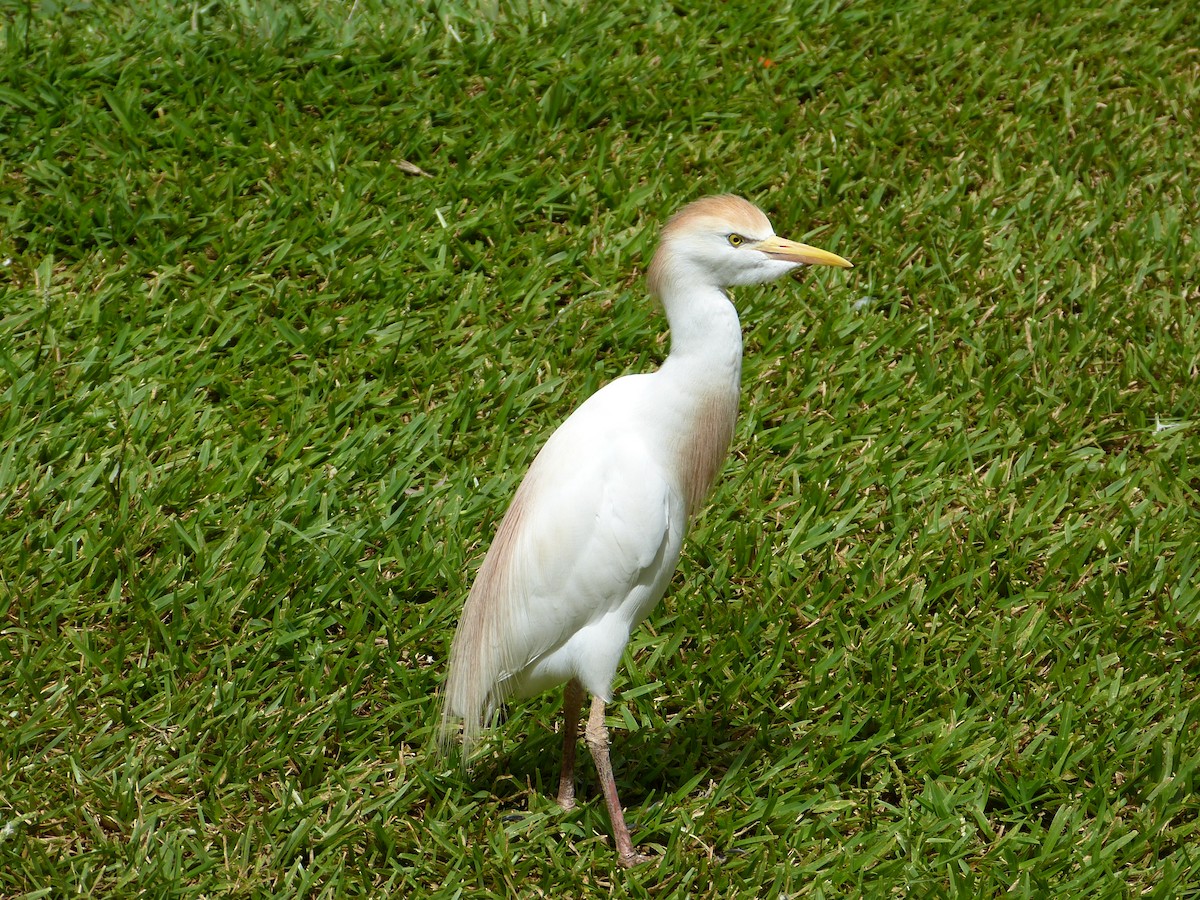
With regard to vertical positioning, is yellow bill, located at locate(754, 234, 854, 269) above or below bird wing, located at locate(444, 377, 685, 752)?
above

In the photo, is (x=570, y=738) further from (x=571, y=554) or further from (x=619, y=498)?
(x=619, y=498)

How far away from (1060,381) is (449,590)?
217 centimetres

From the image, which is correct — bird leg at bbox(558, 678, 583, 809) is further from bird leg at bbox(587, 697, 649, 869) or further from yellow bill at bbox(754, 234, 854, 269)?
yellow bill at bbox(754, 234, 854, 269)

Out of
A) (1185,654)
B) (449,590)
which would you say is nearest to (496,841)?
(449,590)

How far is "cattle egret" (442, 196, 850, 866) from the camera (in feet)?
9.07

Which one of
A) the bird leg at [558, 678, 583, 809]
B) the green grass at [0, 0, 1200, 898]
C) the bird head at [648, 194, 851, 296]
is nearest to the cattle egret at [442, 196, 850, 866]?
the bird head at [648, 194, 851, 296]

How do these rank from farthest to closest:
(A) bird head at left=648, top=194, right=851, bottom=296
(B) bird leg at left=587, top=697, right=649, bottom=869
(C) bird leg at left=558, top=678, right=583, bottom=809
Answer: (C) bird leg at left=558, top=678, right=583, bottom=809
(B) bird leg at left=587, top=697, right=649, bottom=869
(A) bird head at left=648, top=194, right=851, bottom=296

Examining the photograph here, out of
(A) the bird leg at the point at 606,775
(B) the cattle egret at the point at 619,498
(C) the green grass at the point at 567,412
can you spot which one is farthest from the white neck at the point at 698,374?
(C) the green grass at the point at 567,412

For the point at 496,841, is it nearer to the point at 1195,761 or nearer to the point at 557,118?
the point at 1195,761

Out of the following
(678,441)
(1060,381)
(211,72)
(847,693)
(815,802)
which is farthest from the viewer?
(211,72)

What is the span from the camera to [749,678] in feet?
10.9

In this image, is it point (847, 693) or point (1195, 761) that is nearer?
point (1195, 761)

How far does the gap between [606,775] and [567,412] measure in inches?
59.1

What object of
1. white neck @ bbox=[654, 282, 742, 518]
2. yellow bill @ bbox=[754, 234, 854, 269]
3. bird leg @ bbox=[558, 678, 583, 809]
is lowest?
bird leg @ bbox=[558, 678, 583, 809]
